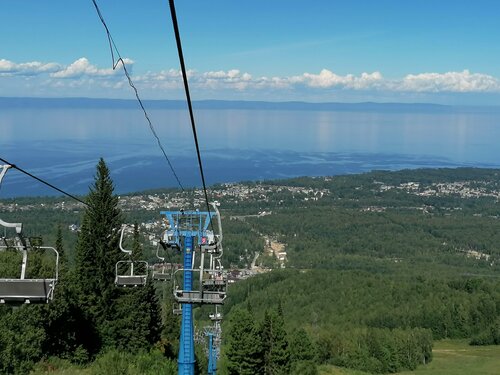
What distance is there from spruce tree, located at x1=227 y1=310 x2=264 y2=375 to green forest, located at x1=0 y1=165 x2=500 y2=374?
0.06m

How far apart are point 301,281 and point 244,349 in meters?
47.0

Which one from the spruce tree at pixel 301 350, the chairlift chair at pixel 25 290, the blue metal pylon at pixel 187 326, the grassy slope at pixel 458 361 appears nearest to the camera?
the chairlift chair at pixel 25 290

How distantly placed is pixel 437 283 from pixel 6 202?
7598 centimetres

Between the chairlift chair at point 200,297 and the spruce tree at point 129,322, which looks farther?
the spruce tree at point 129,322

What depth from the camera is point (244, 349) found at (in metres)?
24.5

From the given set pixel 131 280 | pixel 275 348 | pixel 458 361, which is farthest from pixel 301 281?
pixel 131 280

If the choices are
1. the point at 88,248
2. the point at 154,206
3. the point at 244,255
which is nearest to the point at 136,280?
the point at 88,248

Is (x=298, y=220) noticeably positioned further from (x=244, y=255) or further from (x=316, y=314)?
(x=316, y=314)

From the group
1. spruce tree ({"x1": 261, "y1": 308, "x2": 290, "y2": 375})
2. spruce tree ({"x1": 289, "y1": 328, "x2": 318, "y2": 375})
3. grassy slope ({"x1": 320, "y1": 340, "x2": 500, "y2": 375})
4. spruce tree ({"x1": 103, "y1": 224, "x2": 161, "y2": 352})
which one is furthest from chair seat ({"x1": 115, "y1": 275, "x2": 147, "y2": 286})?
grassy slope ({"x1": 320, "y1": 340, "x2": 500, "y2": 375})

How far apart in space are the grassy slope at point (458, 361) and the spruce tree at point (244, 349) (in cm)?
795

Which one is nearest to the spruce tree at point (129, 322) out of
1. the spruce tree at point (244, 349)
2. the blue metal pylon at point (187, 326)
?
the spruce tree at point (244, 349)

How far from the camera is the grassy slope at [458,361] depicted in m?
37.4

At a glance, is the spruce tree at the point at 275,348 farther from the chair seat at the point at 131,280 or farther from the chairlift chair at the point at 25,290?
the chairlift chair at the point at 25,290

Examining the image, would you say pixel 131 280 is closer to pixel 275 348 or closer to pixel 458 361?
pixel 275 348
